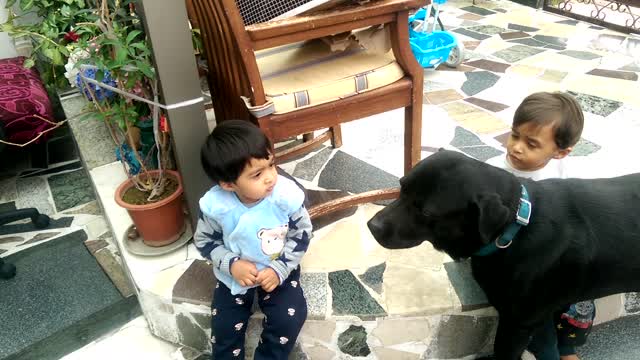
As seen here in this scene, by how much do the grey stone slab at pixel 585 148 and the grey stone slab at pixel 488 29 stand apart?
2.10m

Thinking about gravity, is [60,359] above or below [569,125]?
below

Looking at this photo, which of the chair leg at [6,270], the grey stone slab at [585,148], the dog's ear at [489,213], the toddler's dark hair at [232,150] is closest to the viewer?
the dog's ear at [489,213]

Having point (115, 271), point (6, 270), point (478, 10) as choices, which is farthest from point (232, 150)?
point (478, 10)

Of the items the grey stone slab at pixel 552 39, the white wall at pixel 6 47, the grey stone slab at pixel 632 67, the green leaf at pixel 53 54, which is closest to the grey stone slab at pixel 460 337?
the green leaf at pixel 53 54

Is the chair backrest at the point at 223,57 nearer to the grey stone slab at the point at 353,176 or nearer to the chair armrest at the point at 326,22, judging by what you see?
the chair armrest at the point at 326,22

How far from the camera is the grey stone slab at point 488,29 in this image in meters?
4.37

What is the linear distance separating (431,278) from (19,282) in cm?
188

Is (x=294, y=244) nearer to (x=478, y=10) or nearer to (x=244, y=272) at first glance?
(x=244, y=272)

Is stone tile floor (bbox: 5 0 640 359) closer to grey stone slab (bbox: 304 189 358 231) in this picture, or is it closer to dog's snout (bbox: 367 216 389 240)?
grey stone slab (bbox: 304 189 358 231)

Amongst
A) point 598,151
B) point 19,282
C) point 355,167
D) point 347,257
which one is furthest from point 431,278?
point 19,282

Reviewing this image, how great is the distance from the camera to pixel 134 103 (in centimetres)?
186

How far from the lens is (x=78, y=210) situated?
9.01ft

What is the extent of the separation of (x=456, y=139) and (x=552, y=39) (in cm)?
213

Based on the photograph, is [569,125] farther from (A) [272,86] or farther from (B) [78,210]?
(B) [78,210]
